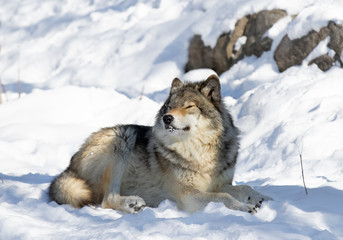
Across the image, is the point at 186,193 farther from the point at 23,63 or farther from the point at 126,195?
the point at 23,63

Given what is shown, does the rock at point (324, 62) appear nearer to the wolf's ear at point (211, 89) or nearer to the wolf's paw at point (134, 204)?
the wolf's ear at point (211, 89)

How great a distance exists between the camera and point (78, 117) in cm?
923

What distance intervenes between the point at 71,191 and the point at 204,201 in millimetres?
1284

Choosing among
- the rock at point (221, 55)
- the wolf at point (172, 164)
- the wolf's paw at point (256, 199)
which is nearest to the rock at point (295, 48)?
the rock at point (221, 55)

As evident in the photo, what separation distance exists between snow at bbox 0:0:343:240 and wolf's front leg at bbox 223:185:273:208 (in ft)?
0.54

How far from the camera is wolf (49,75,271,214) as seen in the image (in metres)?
4.56

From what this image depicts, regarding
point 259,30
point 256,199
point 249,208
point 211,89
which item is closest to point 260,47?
point 259,30

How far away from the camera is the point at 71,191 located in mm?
4629

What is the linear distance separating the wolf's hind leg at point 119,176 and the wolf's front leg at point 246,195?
86 centimetres

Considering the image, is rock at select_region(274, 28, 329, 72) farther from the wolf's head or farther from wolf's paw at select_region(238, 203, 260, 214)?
wolf's paw at select_region(238, 203, 260, 214)

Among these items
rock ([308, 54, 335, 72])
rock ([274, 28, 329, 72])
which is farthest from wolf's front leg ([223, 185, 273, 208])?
rock ([274, 28, 329, 72])

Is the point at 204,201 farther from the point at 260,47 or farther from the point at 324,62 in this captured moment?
the point at 260,47

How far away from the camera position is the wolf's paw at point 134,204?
445cm

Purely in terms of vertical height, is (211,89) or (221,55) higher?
(211,89)
